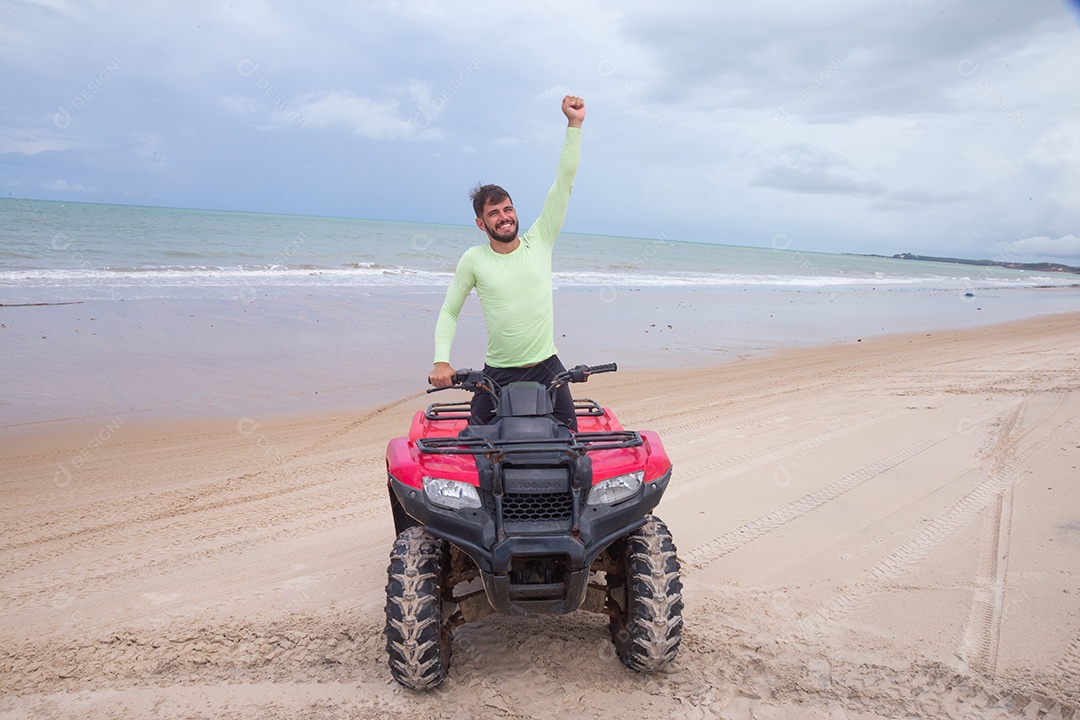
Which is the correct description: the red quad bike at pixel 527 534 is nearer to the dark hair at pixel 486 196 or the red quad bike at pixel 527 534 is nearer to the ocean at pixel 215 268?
the dark hair at pixel 486 196

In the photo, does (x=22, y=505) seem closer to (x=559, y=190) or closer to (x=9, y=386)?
(x=9, y=386)

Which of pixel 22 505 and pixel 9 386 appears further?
pixel 9 386

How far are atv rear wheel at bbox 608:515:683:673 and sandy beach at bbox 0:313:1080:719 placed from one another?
0.74ft

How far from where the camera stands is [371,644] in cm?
355

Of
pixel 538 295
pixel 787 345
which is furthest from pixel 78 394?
pixel 787 345

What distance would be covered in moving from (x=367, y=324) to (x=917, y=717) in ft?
38.8

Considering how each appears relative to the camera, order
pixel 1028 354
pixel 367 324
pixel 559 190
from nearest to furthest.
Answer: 1. pixel 559 190
2. pixel 1028 354
3. pixel 367 324

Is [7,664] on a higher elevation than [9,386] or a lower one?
lower

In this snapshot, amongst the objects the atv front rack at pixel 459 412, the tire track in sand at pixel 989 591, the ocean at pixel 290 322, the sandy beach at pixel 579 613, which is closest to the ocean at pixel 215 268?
the ocean at pixel 290 322

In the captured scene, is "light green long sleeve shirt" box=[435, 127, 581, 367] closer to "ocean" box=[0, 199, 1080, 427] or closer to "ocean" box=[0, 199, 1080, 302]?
"ocean" box=[0, 199, 1080, 427]

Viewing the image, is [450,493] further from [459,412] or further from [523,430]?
[459,412]

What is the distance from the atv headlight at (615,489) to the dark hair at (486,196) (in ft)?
4.49

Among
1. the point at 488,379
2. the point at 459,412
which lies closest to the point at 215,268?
the point at 459,412

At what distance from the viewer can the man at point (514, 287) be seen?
11.3 feet
